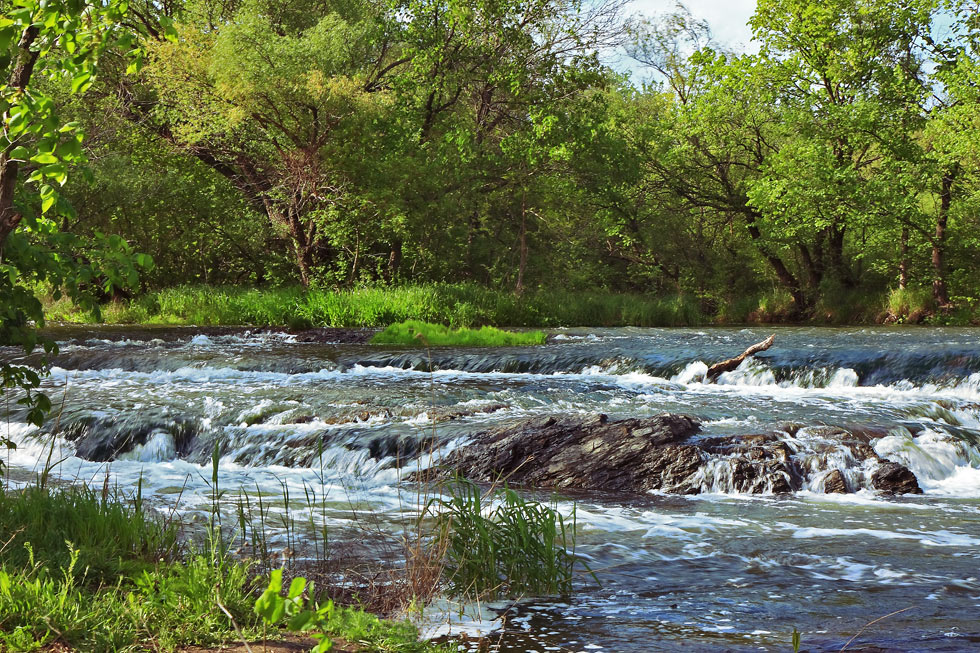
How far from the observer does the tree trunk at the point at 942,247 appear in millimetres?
26031

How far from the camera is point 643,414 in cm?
1055

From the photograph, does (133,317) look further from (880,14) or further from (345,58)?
(880,14)

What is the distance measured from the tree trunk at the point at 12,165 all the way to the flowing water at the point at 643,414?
6.01 feet

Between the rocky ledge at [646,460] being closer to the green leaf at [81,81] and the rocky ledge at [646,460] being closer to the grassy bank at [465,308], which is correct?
the green leaf at [81,81]

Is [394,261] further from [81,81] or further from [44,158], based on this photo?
[44,158]

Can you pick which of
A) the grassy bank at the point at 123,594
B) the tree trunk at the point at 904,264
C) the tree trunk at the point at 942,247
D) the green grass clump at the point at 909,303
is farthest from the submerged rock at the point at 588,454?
the tree trunk at the point at 904,264

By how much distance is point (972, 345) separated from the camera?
1544cm

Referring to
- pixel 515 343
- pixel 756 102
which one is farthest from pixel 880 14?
pixel 515 343

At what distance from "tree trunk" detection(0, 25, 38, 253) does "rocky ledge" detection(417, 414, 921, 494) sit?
438 cm

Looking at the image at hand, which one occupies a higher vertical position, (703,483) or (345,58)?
(345,58)

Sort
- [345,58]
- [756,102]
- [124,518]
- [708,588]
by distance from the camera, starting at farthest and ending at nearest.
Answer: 1. [756,102]
2. [345,58]
3. [708,588]
4. [124,518]

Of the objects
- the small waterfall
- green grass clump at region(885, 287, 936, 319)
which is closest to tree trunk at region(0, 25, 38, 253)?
the small waterfall

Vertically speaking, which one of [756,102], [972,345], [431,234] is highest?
[756,102]

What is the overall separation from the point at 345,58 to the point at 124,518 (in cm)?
2009
